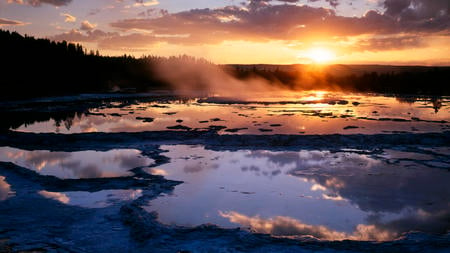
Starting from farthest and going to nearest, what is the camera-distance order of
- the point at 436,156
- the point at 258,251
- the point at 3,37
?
1. the point at 3,37
2. the point at 436,156
3. the point at 258,251

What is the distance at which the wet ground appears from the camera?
5773 millimetres

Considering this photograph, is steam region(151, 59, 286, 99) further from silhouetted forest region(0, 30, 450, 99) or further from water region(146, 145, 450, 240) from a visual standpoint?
water region(146, 145, 450, 240)

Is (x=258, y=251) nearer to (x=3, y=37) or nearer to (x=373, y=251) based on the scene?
(x=373, y=251)

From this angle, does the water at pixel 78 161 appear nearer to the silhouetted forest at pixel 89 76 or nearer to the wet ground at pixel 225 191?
the wet ground at pixel 225 191

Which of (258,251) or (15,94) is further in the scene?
(15,94)

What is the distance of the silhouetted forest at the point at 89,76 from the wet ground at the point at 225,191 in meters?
29.6

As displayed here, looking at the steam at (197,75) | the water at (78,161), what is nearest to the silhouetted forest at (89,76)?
the steam at (197,75)

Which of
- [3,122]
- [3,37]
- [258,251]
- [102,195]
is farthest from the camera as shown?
[3,37]

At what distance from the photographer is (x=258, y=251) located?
541cm

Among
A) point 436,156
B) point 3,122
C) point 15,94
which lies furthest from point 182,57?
point 436,156

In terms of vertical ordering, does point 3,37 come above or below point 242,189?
above

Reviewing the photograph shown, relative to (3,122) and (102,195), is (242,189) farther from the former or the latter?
(3,122)

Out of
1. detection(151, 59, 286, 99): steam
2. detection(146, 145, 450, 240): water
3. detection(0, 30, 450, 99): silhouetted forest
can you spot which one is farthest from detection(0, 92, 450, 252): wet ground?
detection(151, 59, 286, 99): steam

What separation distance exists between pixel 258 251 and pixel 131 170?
5444mm
